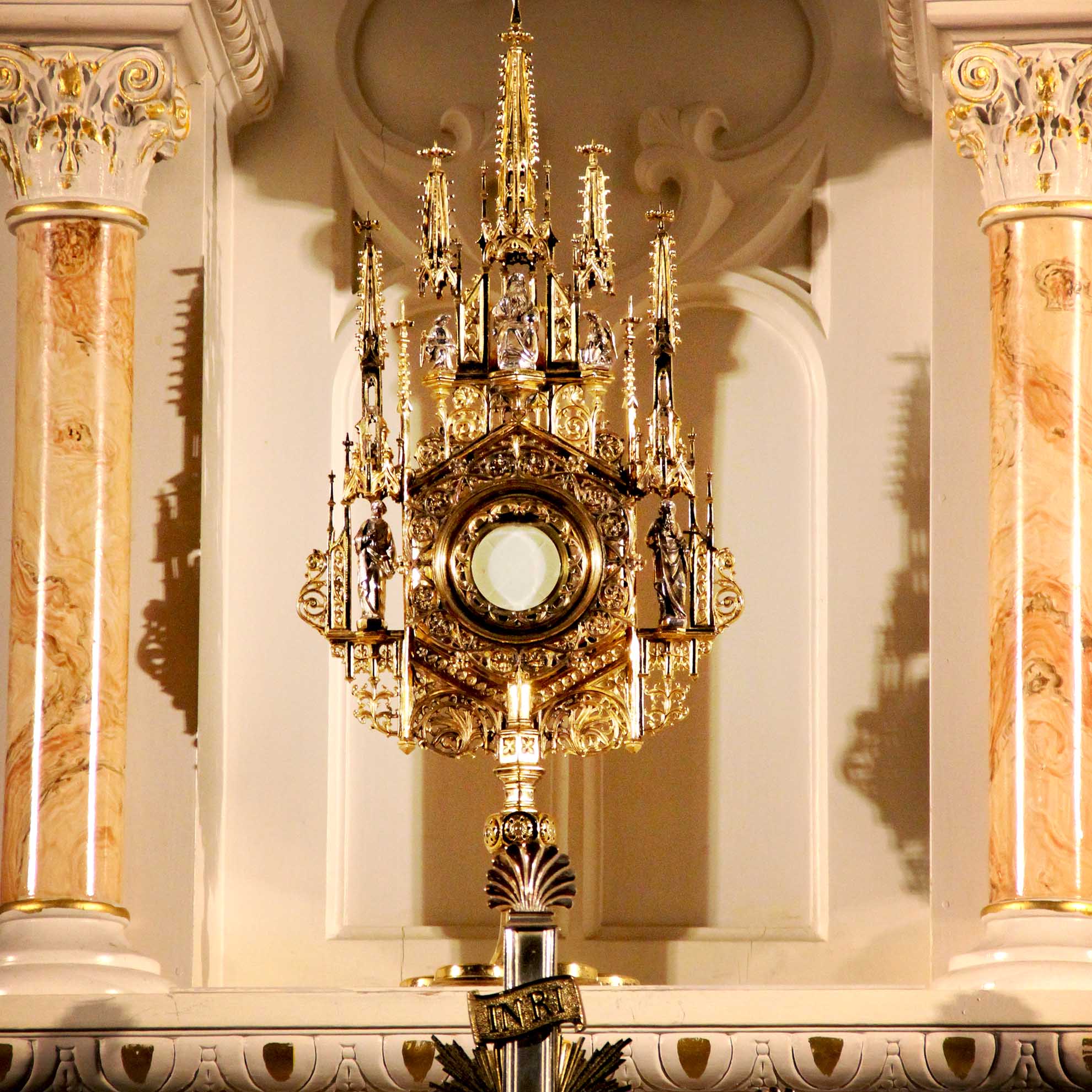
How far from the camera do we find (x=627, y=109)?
22.0ft

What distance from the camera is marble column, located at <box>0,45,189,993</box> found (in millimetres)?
5527

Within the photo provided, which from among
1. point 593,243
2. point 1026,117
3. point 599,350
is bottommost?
point 599,350

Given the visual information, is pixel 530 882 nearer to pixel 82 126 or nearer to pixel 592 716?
pixel 592 716

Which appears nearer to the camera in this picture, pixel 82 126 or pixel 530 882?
pixel 530 882

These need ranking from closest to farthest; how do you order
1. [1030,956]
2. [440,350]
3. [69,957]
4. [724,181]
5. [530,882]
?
[530,882] → [1030,956] → [69,957] → [440,350] → [724,181]

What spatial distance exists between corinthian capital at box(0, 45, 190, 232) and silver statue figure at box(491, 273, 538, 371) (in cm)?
95

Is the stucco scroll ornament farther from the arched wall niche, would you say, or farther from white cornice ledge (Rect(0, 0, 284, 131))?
white cornice ledge (Rect(0, 0, 284, 131))

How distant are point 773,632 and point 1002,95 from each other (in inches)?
59.7

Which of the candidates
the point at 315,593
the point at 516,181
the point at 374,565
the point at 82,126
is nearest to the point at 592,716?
the point at 374,565

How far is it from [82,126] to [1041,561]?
7.98ft

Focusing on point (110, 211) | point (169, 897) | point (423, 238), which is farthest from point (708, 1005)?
point (110, 211)

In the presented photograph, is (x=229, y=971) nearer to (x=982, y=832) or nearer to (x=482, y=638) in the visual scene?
(x=482, y=638)

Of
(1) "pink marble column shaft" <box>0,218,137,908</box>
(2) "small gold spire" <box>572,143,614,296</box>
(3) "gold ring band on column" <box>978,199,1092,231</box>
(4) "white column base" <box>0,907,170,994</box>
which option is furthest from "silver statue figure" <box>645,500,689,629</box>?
(4) "white column base" <box>0,907,170,994</box>

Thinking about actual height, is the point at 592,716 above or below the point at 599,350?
below
